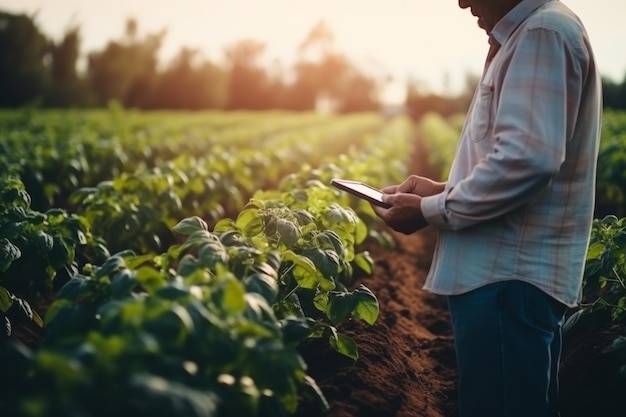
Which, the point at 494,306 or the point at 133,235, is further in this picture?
the point at 133,235

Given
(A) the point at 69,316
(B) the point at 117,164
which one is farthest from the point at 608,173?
(A) the point at 69,316

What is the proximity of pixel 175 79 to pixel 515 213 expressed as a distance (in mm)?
65462

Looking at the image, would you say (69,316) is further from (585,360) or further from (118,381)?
(585,360)

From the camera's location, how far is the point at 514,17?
2641mm

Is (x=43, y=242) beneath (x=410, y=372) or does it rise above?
above

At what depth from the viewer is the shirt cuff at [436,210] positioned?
2658mm

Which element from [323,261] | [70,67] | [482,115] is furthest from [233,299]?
[70,67]

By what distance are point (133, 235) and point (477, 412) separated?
4.29 metres

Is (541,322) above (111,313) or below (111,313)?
below

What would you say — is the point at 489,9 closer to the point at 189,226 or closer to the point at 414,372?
the point at 189,226

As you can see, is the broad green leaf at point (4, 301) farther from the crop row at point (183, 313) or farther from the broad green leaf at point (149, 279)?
the broad green leaf at point (149, 279)

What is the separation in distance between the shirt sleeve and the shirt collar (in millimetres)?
130

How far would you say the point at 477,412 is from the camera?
276 centimetres

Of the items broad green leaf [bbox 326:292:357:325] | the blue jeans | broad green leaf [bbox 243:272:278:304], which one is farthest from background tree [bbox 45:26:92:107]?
the blue jeans
